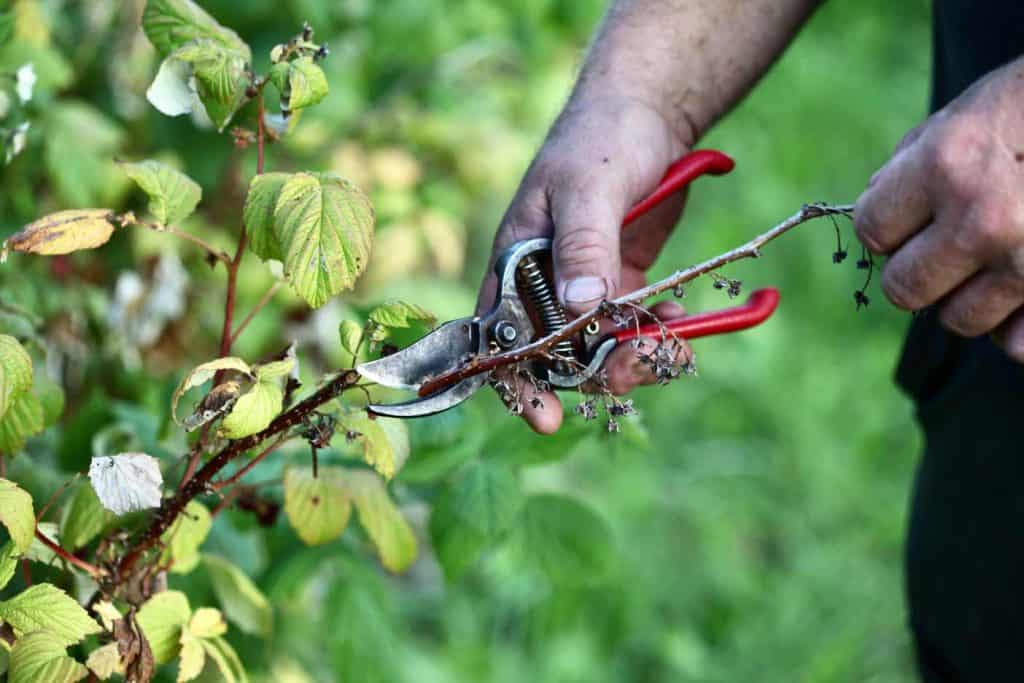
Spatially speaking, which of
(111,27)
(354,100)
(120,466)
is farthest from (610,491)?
(120,466)

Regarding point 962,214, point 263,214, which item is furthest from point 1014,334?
point 263,214

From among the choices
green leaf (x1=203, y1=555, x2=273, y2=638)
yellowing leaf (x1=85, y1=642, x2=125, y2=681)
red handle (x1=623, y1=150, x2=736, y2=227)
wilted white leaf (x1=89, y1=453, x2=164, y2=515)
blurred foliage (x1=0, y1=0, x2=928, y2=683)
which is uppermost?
red handle (x1=623, y1=150, x2=736, y2=227)

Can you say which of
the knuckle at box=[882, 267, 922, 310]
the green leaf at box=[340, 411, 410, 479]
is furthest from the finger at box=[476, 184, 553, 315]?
the knuckle at box=[882, 267, 922, 310]

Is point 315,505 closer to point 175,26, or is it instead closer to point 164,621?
point 164,621

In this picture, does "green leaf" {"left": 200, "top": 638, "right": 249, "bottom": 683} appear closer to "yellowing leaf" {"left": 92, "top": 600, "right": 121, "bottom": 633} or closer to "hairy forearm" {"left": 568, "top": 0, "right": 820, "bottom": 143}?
"yellowing leaf" {"left": 92, "top": 600, "right": 121, "bottom": 633}

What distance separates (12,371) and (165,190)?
0.31m

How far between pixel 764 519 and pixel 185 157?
7.18 ft

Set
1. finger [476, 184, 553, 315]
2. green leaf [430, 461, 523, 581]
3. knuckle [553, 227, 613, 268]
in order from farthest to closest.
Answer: green leaf [430, 461, 523, 581] → finger [476, 184, 553, 315] → knuckle [553, 227, 613, 268]

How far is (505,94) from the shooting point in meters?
4.17

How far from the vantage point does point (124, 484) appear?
3.92 feet

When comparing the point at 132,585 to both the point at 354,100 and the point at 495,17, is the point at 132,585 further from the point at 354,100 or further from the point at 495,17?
the point at 495,17

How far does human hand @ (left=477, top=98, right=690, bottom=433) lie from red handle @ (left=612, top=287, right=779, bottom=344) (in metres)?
0.04

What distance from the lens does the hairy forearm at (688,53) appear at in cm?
176

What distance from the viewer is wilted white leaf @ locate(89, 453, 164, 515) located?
119 cm
